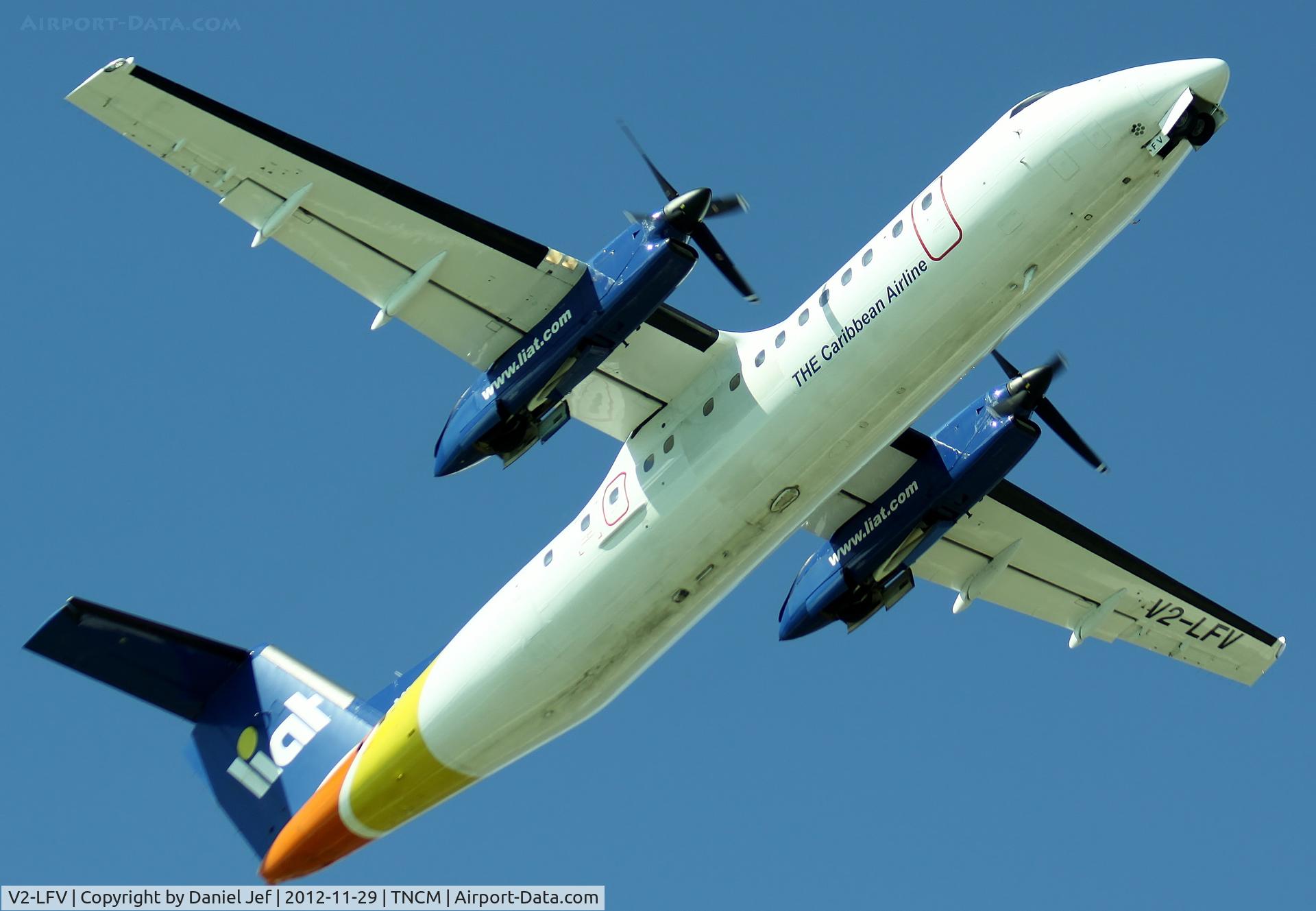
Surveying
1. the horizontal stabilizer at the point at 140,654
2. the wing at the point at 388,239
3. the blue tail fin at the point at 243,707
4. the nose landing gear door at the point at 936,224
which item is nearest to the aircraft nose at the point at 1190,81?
the nose landing gear door at the point at 936,224

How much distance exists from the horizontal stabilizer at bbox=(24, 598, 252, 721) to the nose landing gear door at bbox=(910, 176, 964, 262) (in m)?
10.6

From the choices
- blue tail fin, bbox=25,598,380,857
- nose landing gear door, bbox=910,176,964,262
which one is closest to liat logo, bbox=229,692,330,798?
blue tail fin, bbox=25,598,380,857

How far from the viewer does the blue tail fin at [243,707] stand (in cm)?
1978

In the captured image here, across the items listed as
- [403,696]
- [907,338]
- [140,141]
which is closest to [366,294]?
[140,141]

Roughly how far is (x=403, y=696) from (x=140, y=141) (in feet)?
23.8

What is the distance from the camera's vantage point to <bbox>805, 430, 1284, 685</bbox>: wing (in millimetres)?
21656

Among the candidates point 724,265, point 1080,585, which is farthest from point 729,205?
point 1080,585

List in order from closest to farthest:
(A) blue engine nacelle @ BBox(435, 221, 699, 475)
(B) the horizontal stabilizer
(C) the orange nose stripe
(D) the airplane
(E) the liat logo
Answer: (D) the airplane < (A) blue engine nacelle @ BBox(435, 221, 699, 475) < (B) the horizontal stabilizer < (C) the orange nose stripe < (E) the liat logo

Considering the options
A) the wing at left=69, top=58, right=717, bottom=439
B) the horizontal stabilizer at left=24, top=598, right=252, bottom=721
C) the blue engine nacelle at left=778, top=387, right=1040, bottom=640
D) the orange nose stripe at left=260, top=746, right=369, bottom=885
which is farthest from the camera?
the blue engine nacelle at left=778, top=387, right=1040, bottom=640

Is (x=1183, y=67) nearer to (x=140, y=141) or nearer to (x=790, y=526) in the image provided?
(x=790, y=526)

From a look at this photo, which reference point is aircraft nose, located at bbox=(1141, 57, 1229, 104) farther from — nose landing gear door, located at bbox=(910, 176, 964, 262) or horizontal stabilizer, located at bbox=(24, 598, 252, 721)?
horizontal stabilizer, located at bbox=(24, 598, 252, 721)

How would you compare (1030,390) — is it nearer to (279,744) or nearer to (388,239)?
(388,239)

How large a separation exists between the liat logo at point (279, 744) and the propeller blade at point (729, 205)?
8.34 metres

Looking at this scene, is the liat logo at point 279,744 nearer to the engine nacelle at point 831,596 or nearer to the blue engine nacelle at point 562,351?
the blue engine nacelle at point 562,351
